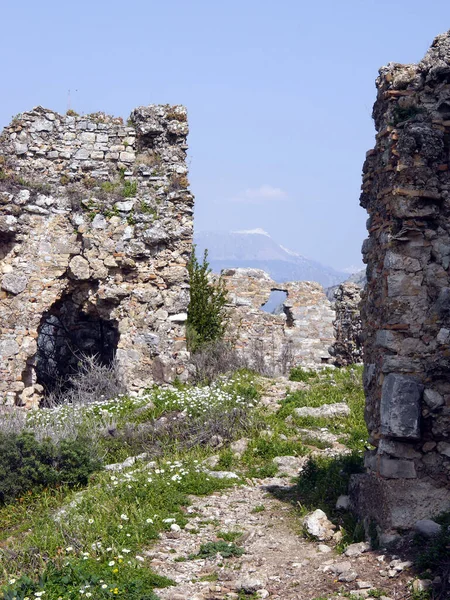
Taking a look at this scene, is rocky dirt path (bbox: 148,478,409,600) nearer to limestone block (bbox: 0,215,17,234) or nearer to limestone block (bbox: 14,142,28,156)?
limestone block (bbox: 0,215,17,234)

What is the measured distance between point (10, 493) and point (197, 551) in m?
2.82

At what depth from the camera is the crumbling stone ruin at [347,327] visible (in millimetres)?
17888

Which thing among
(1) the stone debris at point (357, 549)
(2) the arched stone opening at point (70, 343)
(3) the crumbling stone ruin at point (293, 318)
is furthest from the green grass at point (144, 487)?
(3) the crumbling stone ruin at point (293, 318)

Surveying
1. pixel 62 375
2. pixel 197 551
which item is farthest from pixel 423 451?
pixel 62 375

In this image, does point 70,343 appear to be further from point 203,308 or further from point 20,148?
point 20,148

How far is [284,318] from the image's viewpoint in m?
21.0

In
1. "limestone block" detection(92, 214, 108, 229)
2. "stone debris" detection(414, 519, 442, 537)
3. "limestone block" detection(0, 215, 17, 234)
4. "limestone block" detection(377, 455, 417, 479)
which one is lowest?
"stone debris" detection(414, 519, 442, 537)

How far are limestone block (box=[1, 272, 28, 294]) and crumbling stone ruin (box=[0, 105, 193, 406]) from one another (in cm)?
2

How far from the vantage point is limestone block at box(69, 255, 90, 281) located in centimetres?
1297

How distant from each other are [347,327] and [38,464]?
36.7ft

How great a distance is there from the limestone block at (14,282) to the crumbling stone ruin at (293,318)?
23.1 ft

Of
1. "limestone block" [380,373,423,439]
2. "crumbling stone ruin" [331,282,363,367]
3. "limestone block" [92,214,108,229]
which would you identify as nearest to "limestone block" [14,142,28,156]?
"limestone block" [92,214,108,229]

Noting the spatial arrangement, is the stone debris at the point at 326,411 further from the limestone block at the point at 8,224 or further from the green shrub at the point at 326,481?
the limestone block at the point at 8,224

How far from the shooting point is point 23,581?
18.4 feet
